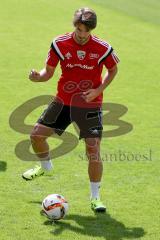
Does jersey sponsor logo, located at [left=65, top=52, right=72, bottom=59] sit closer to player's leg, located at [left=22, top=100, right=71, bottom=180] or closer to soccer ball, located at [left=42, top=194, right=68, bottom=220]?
player's leg, located at [left=22, top=100, right=71, bottom=180]

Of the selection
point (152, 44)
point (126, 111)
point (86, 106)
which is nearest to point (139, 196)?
point (86, 106)

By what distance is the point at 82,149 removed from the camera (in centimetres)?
1159

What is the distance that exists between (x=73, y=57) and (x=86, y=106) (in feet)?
2.64

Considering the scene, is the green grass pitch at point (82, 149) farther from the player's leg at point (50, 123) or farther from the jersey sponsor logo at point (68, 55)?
the jersey sponsor logo at point (68, 55)

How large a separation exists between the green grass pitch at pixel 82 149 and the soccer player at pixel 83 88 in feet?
2.01

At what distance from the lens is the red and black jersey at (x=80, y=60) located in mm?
8602

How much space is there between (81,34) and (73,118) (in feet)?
4.49

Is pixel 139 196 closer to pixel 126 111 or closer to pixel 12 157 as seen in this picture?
pixel 12 157

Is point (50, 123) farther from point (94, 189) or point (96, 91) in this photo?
point (94, 189)

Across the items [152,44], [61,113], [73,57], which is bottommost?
[152,44]

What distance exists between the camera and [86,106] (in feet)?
29.4

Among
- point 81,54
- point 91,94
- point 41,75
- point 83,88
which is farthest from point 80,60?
point 41,75

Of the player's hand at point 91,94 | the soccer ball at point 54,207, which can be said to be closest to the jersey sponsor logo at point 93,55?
the player's hand at point 91,94

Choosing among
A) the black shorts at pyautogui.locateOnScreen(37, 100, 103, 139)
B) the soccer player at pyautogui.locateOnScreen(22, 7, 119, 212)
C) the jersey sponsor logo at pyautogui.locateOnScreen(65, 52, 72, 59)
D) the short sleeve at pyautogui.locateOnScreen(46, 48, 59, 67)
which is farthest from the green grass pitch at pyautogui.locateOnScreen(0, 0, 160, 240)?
the jersey sponsor logo at pyautogui.locateOnScreen(65, 52, 72, 59)
